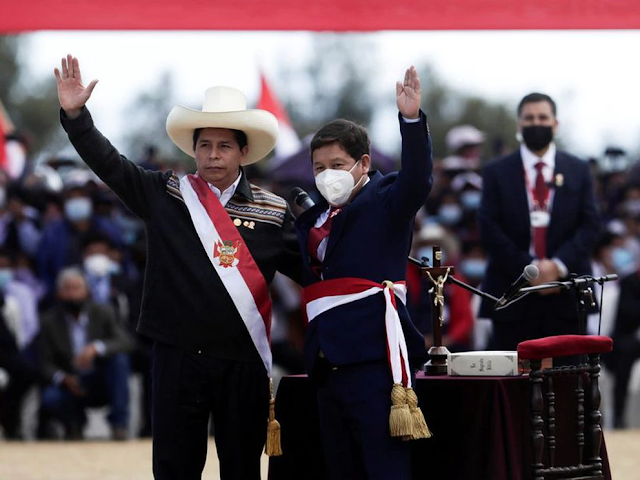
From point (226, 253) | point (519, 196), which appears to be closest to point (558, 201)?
point (519, 196)

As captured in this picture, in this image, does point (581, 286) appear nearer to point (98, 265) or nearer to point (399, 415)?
point (399, 415)

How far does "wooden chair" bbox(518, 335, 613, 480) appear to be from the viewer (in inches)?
217

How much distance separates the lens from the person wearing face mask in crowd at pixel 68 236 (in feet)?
43.1

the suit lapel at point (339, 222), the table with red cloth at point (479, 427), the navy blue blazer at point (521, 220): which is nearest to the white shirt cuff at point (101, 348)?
the navy blue blazer at point (521, 220)

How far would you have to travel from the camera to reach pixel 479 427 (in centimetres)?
555

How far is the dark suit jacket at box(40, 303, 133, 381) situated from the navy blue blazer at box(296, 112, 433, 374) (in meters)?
7.07

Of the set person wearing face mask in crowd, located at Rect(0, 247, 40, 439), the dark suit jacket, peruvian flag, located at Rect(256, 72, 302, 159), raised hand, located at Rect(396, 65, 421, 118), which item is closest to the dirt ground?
person wearing face mask in crowd, located at Rect(0, 247, 40, 439)

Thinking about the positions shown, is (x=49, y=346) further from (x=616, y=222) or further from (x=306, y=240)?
(x=306, y=240)

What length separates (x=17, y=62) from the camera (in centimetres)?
5197

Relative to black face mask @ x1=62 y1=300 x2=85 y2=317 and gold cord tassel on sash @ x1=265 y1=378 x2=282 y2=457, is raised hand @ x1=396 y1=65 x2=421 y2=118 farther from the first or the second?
black face mask @ x1=62 y1=300 x2=85 y2=317

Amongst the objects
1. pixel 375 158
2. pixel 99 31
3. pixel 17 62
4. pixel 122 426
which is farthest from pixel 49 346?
pixel 17 62

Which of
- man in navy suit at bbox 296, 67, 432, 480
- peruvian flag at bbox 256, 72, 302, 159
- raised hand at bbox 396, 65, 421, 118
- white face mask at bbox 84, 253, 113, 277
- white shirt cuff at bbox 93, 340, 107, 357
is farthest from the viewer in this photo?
peruvian flag at bbox 256, 72, 302, 159
